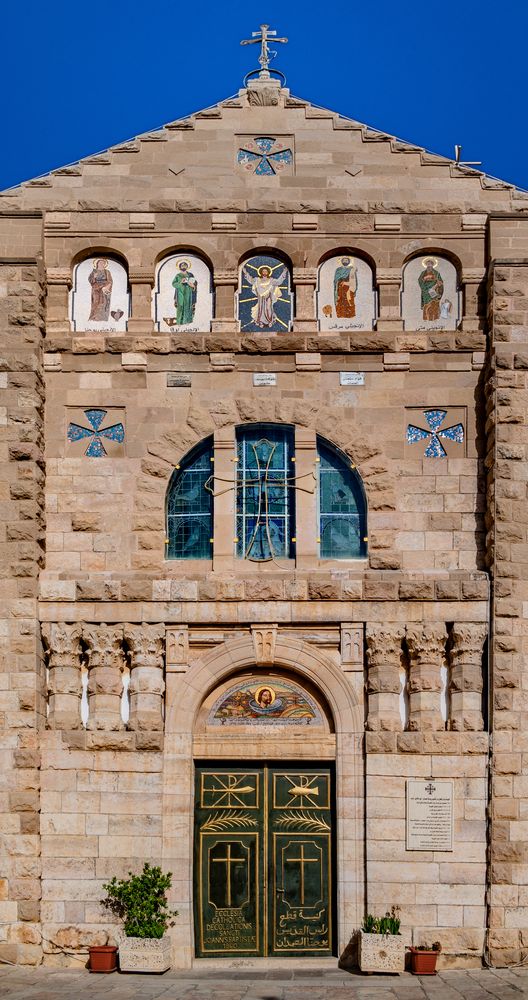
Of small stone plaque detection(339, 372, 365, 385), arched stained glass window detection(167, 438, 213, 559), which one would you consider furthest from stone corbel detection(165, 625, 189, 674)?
small stone plaque detection(339, 372, 365, 385)

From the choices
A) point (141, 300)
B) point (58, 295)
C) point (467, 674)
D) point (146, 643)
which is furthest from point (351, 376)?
point (146, 643)

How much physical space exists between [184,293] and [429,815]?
30.2 ft

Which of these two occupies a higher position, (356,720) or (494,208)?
(494,208)

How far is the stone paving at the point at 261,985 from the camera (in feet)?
73.3

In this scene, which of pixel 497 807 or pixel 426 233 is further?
pixel 426 233

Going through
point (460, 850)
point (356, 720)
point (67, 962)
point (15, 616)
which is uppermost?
point (15, 616)

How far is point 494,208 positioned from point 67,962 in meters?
13.7

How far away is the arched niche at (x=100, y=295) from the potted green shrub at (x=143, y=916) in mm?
8672

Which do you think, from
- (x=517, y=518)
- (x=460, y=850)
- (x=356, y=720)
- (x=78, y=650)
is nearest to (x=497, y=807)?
(x=460, y=850)

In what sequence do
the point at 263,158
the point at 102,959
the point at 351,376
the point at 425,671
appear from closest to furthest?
1. the point at 102,959
2. the point at 425,671
3. the point at 351,376
4. the point at 263,158

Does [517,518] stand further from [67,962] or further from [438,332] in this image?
[67,962]

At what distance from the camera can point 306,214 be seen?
26.5 meters

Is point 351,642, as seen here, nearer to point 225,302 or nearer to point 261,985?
point 261,985

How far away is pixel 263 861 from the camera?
25.0 meters
